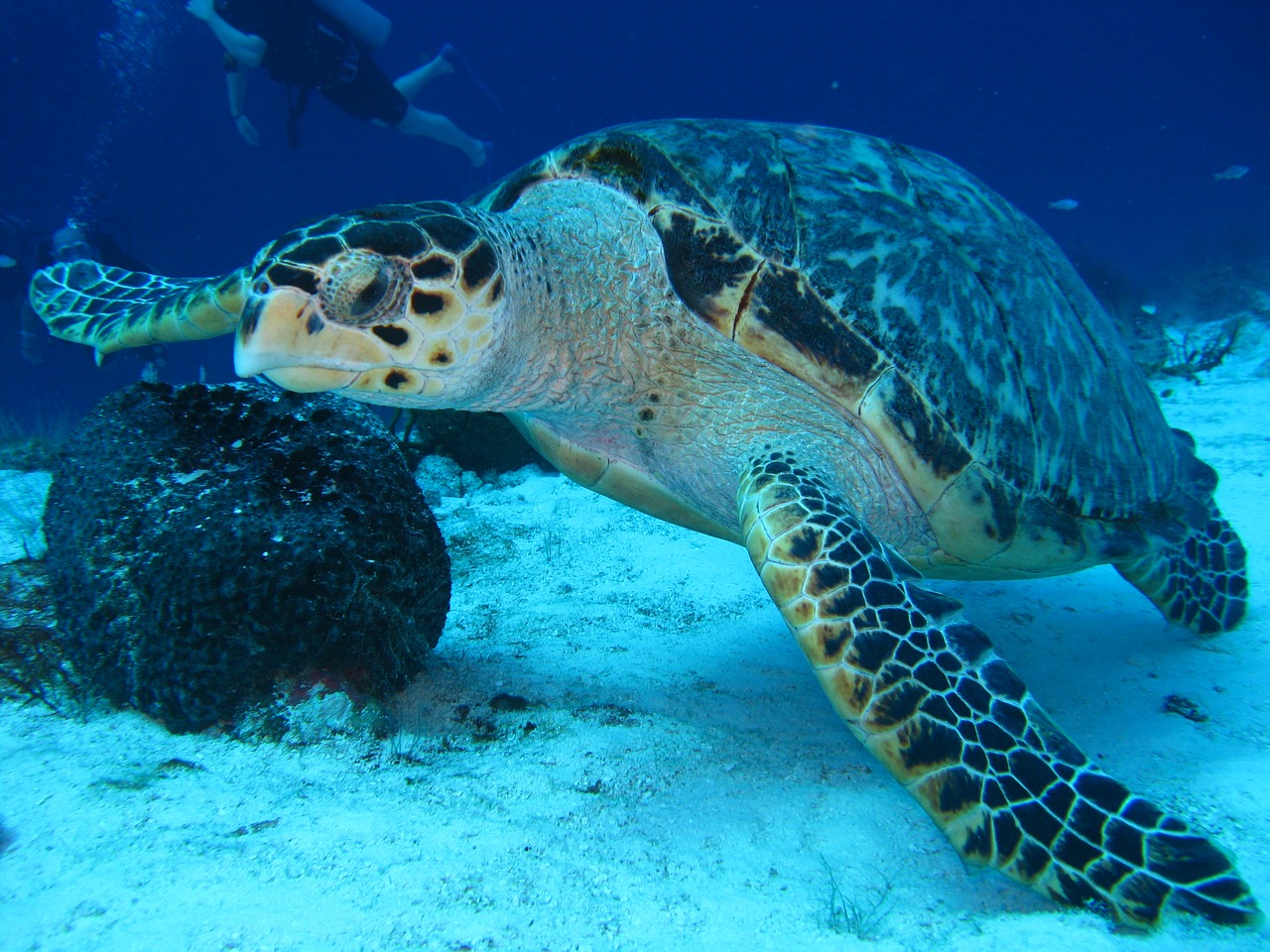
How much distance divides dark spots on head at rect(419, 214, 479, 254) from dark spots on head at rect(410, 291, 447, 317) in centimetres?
16

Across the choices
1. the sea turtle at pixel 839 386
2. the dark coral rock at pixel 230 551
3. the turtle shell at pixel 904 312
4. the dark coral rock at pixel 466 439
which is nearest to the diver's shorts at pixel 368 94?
the dark coral rock at pixel 466 439

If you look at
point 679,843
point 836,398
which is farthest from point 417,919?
point 836,398

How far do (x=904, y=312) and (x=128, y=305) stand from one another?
14.2 feet

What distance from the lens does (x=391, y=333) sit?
1851 millimetres

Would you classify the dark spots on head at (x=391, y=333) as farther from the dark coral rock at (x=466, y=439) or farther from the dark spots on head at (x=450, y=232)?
the dark coral rock at (x=466, y=439)

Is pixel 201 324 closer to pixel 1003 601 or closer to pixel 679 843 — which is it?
pixel 679 843

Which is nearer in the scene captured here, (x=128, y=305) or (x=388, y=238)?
(x=388, y=238)

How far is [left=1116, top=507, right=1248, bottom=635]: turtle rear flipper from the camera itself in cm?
324

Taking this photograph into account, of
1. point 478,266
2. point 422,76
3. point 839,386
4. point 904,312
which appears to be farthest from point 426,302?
point 422,76

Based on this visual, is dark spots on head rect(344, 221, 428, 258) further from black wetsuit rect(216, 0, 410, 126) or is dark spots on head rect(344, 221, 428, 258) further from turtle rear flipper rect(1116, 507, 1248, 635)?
black wetsuit rect(216, 0, 410, 126)

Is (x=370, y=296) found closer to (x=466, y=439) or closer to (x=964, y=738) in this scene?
(x=964, y=738)

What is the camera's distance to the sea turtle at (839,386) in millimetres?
1665

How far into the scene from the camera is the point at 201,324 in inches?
124

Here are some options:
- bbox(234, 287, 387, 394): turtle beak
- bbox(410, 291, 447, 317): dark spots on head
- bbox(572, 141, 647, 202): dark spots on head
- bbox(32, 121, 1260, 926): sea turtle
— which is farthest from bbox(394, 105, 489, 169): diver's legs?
bbox(234, 287, 387, 394): turtle beak
